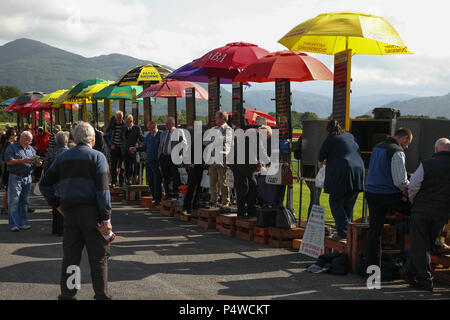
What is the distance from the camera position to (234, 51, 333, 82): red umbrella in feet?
33.8

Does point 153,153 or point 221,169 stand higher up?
point 153,153

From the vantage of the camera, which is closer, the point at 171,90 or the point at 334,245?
the point at 334,245

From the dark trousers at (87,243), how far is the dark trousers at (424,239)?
3750 millimetres

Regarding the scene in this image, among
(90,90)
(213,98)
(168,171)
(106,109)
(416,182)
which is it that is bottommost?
(168,171)

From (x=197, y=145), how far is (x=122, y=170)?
5.34 meters

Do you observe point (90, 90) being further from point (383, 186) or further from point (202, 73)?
point (383, 186)

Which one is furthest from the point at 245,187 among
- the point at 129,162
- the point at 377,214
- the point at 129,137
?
the point at 129,162

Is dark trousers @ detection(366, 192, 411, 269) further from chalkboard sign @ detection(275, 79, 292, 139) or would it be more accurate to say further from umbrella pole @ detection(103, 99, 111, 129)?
umbrella pole @ detection(103, 99, 111, 129)

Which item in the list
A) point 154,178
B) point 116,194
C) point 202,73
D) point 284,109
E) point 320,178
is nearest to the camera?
point 320,178

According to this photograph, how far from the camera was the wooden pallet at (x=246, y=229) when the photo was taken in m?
9.90

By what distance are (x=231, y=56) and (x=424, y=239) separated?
650 centimetres

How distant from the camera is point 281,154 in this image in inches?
402

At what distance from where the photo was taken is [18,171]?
10.8 m
